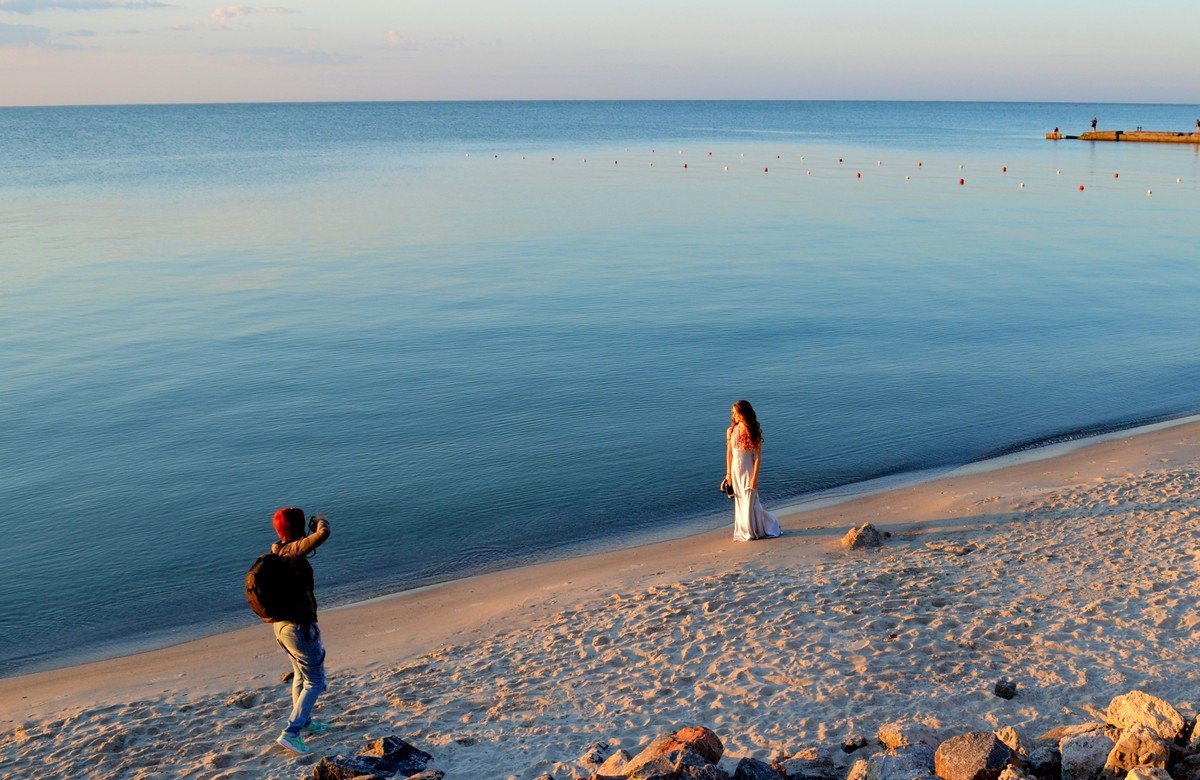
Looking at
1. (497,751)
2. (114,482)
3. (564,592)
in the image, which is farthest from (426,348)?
(497,751)

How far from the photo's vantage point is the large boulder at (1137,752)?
19.0 ft

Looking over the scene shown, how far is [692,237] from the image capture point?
38.6 m

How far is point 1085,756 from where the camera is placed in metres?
6.03

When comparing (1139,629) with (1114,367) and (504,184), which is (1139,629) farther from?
(504,184)

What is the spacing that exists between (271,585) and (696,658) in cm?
365

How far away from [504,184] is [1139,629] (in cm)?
5325

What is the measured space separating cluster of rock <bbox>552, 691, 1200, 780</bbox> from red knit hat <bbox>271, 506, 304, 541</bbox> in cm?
238

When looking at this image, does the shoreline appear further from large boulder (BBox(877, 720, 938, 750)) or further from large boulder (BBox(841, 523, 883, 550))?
large boulder (BBox(877, 720, 938, 750))

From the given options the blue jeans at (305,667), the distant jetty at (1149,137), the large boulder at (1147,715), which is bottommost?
the large boulder at (1147,715)

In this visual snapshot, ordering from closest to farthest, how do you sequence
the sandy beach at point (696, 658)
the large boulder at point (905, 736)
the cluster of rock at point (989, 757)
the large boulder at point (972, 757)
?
the cluster of rock at point (989, 757) → the large boulder at point (972, 757) → the large boulder at point (905, 736) → the sandy beach at point (696, 658)

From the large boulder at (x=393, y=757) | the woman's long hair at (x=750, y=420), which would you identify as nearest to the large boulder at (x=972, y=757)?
the large boulder at (x=393, y=757)

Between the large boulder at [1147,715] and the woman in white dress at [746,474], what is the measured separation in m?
5.58

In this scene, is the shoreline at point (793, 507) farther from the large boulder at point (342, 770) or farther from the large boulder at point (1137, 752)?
the large boulder at point (1137, 752)

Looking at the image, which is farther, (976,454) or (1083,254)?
(1083,254)
